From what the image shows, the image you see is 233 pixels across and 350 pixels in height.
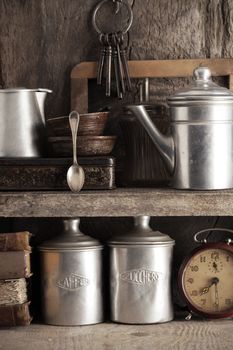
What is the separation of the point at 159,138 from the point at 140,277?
0.36m

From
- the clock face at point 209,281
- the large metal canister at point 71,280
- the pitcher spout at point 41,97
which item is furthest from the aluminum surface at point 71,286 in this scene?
the pitcher spout at point 41,97

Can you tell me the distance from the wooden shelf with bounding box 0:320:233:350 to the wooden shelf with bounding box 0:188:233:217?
30cm

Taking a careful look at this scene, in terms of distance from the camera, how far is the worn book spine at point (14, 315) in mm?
2010

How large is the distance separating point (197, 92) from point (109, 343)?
651 mm

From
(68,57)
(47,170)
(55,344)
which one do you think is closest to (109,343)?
(55,344)

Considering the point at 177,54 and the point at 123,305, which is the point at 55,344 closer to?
the point at 123,305

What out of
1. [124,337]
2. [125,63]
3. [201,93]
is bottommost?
[124,337]

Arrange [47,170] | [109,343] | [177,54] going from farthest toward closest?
[177,54]
[47,170]
[109,343]

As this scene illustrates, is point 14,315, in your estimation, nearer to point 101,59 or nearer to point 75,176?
point 75,176

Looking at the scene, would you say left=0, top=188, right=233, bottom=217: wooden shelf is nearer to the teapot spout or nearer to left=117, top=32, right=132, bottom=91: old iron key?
the teapot spout

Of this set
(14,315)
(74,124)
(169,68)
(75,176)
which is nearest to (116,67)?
(169,68)

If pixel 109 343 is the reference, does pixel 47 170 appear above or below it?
above

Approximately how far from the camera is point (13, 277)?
6.57 ft

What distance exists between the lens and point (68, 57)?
229cm
